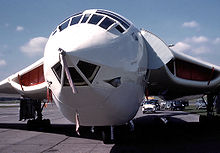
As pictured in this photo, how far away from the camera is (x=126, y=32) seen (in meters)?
4.92

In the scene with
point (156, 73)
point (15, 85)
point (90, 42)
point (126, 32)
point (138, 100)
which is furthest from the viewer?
point (15, 85)

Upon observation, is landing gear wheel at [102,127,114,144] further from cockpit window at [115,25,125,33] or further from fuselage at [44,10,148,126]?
cockpit window at [115,25,125,33]

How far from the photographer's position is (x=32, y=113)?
13.1 meters

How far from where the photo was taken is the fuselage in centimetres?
378

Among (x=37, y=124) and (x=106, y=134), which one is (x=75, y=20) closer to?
(x=106, y=134)

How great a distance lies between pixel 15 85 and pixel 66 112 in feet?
21.4

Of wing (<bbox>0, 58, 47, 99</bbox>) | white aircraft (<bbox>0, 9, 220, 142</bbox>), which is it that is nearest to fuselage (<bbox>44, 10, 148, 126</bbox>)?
white aircraft (<bbox>0, 9, 220, 142</bbox>)

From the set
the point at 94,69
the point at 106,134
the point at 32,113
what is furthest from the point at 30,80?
the point at 94,69

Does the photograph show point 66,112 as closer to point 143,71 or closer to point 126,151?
point 143,71

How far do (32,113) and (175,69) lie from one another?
8.59 m

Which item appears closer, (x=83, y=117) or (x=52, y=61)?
(x=52, y=61)

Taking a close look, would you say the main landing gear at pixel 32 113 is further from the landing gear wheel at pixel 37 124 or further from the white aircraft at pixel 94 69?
the white aircraft at pixel 94 69

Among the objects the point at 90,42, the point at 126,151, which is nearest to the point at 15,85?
the point at 126,151

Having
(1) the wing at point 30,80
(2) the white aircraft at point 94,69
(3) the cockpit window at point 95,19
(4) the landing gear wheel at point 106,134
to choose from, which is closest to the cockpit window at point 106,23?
(2) the white aircraft at point 94,69
